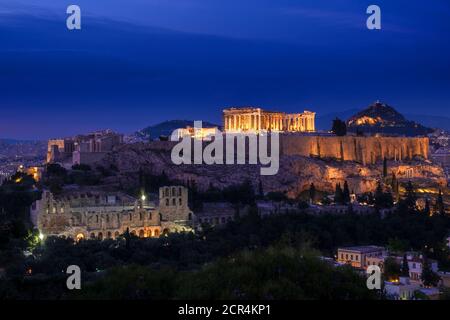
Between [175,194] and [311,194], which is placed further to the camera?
[311,194]

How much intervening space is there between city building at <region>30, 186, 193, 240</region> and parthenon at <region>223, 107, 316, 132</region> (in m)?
19.8

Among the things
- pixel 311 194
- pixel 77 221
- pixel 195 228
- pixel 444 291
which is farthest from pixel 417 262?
pixel 311 194

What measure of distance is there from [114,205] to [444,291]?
1467 centimetres

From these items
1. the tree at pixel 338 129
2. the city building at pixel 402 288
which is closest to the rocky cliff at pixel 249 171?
the tree at pixel 338 129

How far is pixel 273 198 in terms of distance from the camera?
35.8 metres

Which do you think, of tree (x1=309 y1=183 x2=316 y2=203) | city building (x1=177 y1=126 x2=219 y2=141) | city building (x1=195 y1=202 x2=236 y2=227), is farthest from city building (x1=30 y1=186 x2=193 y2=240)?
city building (x1=177 y1=126 x2=219 y2=141)

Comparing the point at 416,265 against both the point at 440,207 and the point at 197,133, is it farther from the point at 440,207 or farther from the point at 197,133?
the point at 197,133

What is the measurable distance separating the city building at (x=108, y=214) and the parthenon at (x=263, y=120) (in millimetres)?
19766

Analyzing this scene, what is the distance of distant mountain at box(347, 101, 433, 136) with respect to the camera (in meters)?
70.2

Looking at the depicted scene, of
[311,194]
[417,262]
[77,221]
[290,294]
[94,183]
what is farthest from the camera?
[311,194]

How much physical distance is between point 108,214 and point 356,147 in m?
23.0

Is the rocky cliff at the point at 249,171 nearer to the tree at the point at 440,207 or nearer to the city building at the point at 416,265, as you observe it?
the tree at the point at 440,207

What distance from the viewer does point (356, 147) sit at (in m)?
48.1
